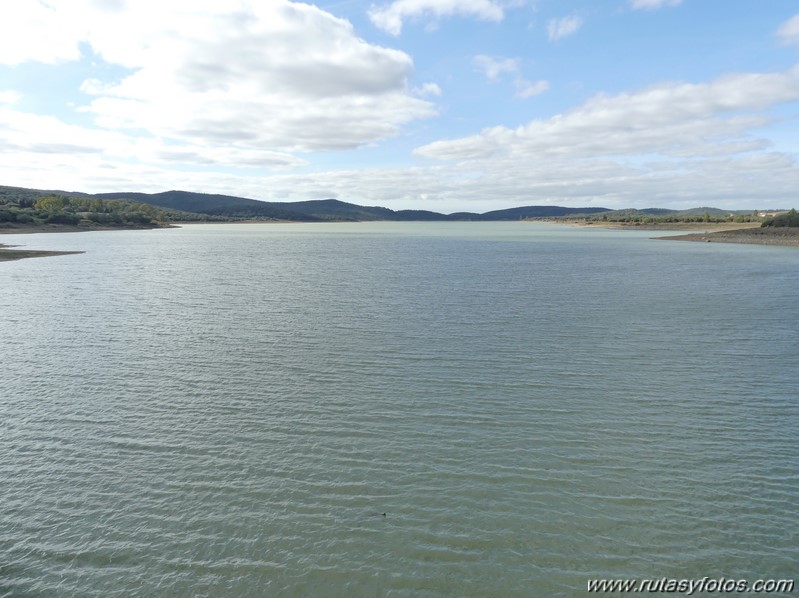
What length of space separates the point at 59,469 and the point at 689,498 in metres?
15.9

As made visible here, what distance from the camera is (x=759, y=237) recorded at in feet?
380

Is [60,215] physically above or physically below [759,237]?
above

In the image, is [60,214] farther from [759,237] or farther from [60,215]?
[759,237]

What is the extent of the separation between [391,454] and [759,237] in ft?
434

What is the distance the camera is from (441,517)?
37.4 feet

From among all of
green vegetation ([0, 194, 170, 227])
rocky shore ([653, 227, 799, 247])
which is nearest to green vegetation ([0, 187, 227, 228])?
green vegetation ([0, 194, 170, 227])

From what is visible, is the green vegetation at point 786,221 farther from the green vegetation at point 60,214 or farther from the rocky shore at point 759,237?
the green vegetation at point 60,214

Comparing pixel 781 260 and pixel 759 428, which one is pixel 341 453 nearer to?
pixel 759 428

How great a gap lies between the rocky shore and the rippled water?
323 ft

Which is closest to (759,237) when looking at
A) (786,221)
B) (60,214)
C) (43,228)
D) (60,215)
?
(786,221)

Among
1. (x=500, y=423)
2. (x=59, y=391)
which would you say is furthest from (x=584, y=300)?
(x=59, y=391)

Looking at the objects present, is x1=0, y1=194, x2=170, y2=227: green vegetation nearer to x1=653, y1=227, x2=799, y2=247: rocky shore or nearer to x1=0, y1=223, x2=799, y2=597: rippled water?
x1=0, y1=223, x2=799, y2=597: rippled water

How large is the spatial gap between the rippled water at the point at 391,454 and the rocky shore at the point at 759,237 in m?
98.5

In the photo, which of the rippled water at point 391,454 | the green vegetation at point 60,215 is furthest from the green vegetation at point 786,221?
the green vegetation at point 60,215
